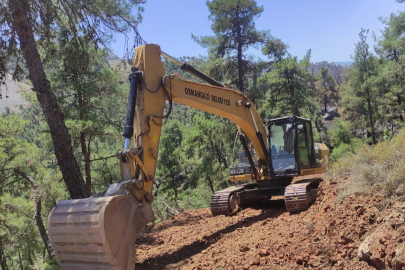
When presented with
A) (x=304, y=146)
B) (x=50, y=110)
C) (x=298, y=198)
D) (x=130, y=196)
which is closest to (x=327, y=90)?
(x=304, y=146)

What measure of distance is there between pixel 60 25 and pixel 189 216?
5.94m

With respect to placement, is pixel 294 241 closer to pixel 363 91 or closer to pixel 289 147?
pixel 289 147

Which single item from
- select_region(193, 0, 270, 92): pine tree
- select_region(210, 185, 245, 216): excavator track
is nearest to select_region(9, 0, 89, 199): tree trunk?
select_region(210, 185, 245, 216): excavator track

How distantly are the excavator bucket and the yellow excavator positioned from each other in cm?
1

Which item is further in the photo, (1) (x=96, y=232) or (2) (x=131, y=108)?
(2) (x=131, y=108)

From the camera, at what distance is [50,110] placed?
23.3 ft

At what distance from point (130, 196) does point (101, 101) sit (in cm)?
1049

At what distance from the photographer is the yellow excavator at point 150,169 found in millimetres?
4340

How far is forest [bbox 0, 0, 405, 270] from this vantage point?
7551 millimetres

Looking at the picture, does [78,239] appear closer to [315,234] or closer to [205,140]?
[315,234]

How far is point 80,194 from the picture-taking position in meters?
7.15

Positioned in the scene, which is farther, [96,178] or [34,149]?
[96,178]

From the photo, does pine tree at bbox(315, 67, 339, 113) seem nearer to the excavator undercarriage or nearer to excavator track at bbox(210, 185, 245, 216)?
the excavator undercarriage

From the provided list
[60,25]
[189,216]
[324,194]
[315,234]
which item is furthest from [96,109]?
[315,234]
